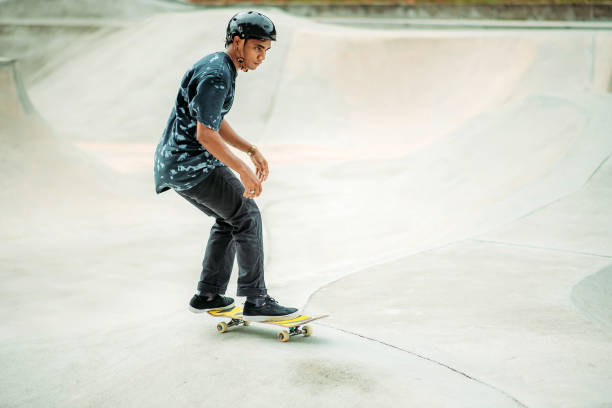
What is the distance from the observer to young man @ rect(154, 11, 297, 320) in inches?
118

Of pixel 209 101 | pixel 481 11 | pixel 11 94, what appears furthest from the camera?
Answer: pixel 481 11

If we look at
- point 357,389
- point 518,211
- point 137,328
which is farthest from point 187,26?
point 357,389

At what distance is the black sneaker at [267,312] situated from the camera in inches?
132

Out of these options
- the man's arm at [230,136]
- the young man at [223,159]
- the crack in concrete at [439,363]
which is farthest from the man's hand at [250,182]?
the crack in concrete at [439,363]

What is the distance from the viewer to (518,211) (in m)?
6.21

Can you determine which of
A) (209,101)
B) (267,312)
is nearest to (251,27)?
(209,101)

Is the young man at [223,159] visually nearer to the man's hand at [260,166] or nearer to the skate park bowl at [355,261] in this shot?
the man's hand at [260,166]

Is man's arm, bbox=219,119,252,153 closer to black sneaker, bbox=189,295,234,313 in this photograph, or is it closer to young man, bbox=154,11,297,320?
young man, bbox=154,11,297,320

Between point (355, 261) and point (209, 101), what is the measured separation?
3.58m

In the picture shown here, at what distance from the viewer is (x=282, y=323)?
3324 millimetres

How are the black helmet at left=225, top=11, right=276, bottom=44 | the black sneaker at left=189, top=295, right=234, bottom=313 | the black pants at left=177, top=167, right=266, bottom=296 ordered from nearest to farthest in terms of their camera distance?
the black helmet at left=225, top=11, right=276, bottom=44, the black pants at left=177, top=167, right=266, bottom=296, the black sneaker at left=189, top=295, right=234, bottom=313

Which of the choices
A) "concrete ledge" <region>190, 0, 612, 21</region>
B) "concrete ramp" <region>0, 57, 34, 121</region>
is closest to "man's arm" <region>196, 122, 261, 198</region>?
"concrete ramp" <region>0, 57, 34, 121</region>

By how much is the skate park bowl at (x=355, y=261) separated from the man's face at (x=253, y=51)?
144 cm

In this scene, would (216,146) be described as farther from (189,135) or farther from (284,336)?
(284,336)
